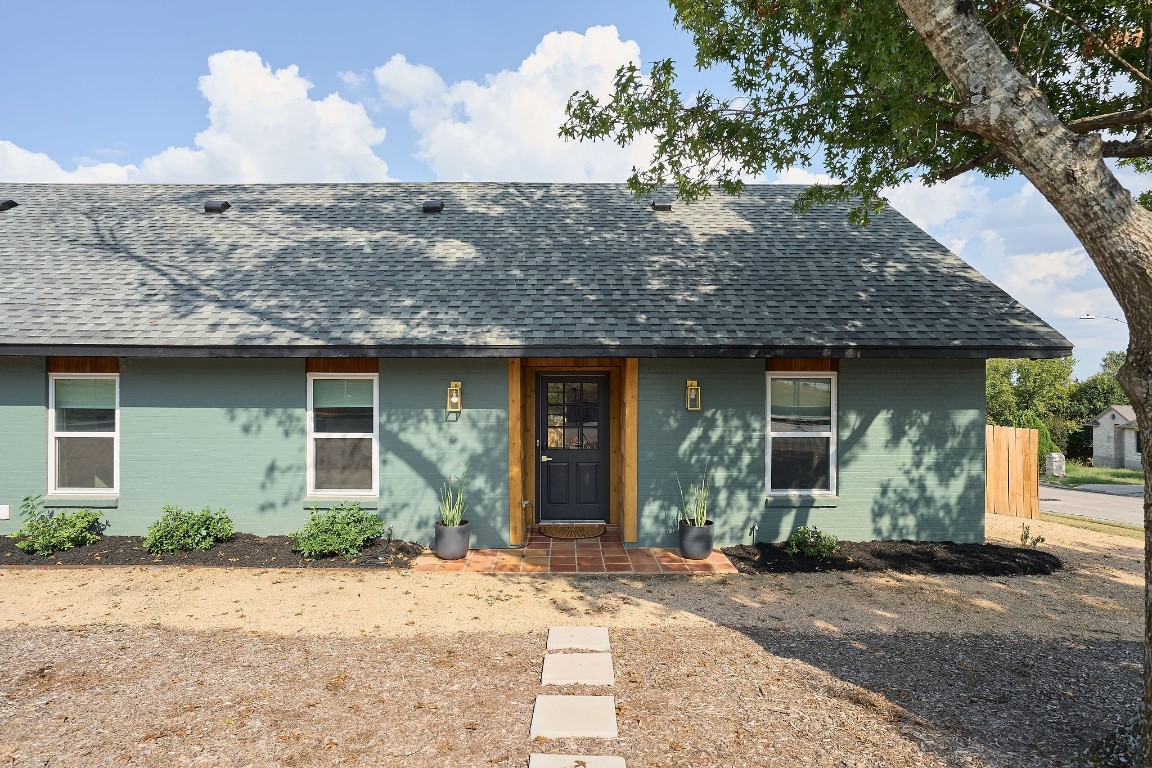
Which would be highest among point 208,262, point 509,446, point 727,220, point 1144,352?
point 727,220

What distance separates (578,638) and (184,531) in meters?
5.38

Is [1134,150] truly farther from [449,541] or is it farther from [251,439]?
[251,439]

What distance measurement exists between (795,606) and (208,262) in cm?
941

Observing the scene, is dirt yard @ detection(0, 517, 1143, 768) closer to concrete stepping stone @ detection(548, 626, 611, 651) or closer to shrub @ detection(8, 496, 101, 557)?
concrete stepping stone @ detection(548, 626, 611, 651)

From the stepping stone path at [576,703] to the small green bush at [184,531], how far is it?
497 cm

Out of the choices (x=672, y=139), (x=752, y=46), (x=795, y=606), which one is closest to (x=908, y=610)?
(x=795, y=606)

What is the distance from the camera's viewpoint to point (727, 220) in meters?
10.1

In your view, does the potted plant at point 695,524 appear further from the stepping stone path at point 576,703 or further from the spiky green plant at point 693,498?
the stepping stone path at point 576,703

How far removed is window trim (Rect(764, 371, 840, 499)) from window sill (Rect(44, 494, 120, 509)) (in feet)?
28.4

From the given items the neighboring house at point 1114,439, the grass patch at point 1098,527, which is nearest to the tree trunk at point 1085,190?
the grass patch at point 1098,527

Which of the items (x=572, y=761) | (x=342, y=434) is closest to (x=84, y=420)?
(x=342, y=434)

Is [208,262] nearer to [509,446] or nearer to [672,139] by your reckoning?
[509,446]

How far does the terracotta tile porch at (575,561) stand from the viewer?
267 inches

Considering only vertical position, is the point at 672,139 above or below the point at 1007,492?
above
